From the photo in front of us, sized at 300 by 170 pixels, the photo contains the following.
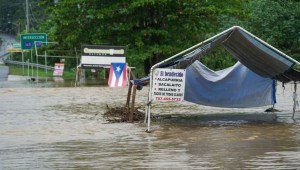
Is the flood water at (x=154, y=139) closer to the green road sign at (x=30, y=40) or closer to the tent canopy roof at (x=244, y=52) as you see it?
the tent canopy roof at (x=244, y=52)

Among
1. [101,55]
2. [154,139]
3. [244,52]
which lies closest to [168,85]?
[154,139]

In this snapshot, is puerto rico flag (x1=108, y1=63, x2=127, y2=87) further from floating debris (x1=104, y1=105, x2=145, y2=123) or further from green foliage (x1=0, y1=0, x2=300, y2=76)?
green foliage (x1=0, y1=0, x2=300, y2=76)

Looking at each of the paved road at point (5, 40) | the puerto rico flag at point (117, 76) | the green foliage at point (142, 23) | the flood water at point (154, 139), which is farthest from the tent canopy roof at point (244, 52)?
the paved road at point (5, 40)

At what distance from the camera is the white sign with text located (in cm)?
1427

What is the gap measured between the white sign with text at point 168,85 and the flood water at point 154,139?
2.55 feet

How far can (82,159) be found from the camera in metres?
10.5

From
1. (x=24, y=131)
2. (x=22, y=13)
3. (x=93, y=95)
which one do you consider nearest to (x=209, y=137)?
(x=24, y=131)

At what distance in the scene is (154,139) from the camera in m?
12.9

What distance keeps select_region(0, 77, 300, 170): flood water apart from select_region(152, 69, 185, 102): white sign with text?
777mm

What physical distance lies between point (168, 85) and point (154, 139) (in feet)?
5.88

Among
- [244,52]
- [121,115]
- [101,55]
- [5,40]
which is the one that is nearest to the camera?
[244,52]

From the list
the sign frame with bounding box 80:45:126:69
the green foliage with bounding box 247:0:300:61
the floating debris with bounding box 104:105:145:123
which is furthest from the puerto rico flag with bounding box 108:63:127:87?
the green foliage with bounding box 247:0:300:61

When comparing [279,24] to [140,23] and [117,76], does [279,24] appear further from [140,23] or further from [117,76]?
[117,76]

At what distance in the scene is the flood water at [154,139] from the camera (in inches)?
394
